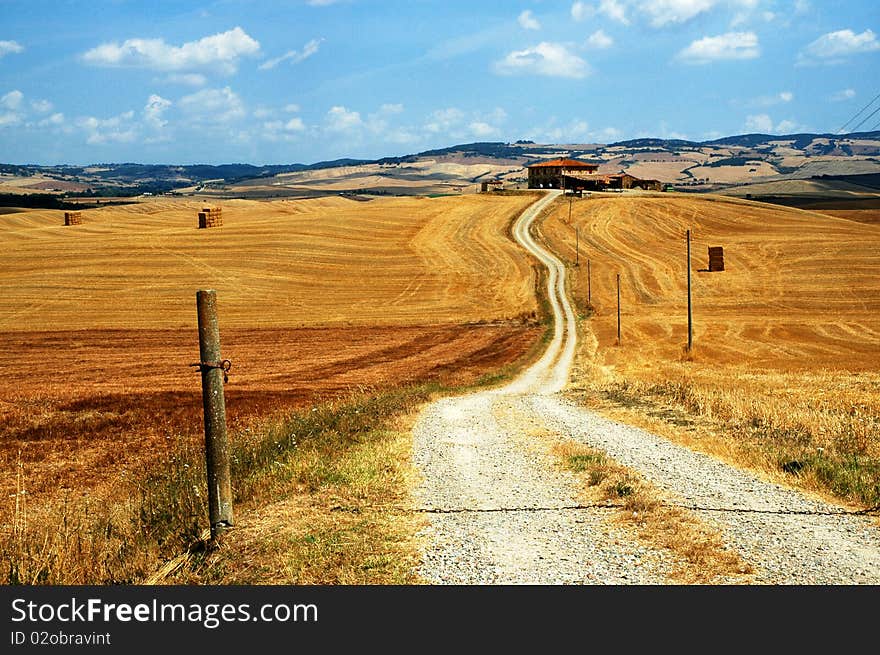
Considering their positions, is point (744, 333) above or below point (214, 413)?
below

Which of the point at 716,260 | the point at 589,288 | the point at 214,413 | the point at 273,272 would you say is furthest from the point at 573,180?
the point at 214,413

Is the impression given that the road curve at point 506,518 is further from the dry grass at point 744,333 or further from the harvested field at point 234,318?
the harvested field at point 234,318

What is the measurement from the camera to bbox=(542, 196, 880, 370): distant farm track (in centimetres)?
5778

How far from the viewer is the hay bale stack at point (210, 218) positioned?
356ft

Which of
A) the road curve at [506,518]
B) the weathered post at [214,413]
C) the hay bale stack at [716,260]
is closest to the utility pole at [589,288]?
the hay bale stack at [716,260]

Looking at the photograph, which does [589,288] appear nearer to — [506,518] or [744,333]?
[744,333]

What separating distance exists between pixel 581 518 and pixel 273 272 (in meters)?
76.3

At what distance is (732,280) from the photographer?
277ft

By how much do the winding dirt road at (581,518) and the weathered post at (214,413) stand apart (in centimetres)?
272

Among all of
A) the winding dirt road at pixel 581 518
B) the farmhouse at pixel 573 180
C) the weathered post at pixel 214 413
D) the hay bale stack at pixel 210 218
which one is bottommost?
the winding dirt road at pixel 581 518

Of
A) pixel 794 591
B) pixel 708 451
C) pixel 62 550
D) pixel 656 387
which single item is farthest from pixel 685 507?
pixel 656 387

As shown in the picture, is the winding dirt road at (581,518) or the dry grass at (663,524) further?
the winding dirt road at (581,518)

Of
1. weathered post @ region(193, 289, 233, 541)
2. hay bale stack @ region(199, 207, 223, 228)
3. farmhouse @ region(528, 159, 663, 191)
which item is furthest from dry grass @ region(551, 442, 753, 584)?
farmhouse @ region(528, 159, 663, 191)

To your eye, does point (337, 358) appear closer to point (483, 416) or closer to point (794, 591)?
point (483, 416)
